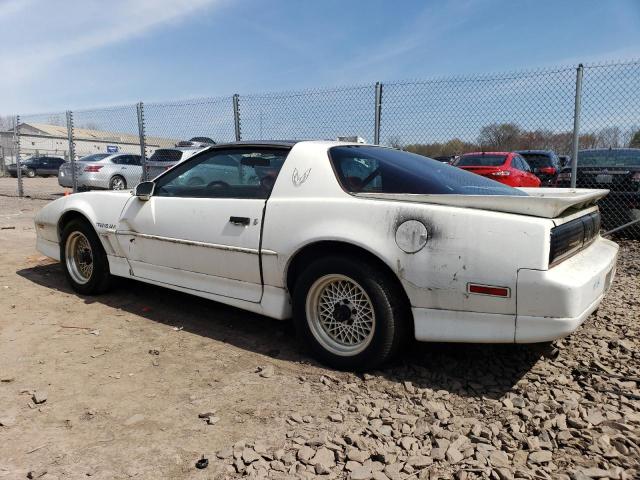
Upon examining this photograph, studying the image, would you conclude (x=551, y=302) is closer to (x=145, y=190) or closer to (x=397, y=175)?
(x=397, y=175)

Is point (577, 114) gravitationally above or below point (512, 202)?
above

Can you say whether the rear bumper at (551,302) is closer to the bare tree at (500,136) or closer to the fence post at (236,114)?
the bare tree at (500,136)

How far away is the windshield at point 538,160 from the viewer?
11.4m

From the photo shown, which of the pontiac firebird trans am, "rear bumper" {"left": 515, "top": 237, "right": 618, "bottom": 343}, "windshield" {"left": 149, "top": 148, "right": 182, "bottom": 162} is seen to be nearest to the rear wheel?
"windshield" {"left": 149, "top": 148, "right": 182, "bottom": 162}

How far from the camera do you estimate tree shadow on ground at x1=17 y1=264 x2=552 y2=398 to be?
2924mm

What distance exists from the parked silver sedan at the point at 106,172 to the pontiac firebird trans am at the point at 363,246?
12.0 metres

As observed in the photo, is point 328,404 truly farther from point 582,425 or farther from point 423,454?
point 582,425

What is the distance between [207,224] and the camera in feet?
11.7

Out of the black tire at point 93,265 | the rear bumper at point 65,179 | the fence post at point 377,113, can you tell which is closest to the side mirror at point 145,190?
the black tire at point 93,265

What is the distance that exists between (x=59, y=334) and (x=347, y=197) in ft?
7.97

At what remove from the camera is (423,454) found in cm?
223

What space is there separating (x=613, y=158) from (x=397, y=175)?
236 inches

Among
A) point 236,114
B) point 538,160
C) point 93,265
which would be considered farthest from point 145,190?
point 538,160

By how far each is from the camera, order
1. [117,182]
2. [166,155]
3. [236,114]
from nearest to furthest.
→ [236,114] < [166,155] < [117,182]
